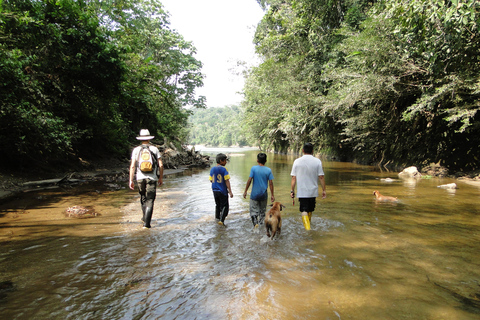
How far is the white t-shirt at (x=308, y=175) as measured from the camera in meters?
5.58

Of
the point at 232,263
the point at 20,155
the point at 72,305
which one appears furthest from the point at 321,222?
the point at 20,155

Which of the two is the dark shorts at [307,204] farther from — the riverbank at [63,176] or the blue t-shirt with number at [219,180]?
the riverbank at [63,176]

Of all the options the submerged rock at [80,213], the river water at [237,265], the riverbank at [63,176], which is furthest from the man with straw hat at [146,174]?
the riverbank at [63,176]

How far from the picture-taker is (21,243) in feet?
15.7

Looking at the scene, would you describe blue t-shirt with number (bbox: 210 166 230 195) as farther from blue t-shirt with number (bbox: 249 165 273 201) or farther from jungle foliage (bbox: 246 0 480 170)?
jungle foliage (bbox: 246 0 480 170)

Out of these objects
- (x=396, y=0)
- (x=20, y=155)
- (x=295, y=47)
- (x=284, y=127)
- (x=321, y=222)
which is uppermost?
(x=295, y=47)

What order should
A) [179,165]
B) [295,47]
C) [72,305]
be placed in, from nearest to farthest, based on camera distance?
[72,305] < [179,165] < [295,47]

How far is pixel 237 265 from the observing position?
4.20m

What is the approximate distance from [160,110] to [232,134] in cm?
8709

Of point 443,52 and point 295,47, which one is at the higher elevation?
point 295,47

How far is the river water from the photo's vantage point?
3018 mm

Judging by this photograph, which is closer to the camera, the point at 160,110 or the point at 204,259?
the point at 204,259

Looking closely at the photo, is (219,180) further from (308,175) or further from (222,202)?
(308,175)

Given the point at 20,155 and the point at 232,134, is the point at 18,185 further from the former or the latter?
the point at 232,134
